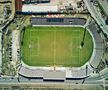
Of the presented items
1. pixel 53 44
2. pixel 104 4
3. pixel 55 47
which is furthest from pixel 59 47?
pixel 104 4

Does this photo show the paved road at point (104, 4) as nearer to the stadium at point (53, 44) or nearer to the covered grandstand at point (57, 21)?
the stadium at point (53, 44)

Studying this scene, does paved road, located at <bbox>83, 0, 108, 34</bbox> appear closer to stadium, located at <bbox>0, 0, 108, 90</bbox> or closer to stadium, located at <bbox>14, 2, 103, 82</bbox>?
stadium, located at <bbox>0, 0, 108, 90</bbox>

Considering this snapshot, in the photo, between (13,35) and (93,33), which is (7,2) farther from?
(93,33)

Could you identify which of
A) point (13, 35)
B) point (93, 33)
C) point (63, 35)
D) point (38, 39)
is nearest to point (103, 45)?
point (93, 33)

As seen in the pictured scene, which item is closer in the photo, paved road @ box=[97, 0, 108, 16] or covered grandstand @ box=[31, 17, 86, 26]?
paved road @ box=[97, 0, 108, 16]

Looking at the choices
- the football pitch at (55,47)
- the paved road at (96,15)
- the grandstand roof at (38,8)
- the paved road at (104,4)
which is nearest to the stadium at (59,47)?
the football pitch at (55,47)

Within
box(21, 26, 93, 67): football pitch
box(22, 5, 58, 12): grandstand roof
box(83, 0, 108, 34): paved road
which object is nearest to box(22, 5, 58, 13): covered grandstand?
box(22, 5, 58, 12): grandstand roof
